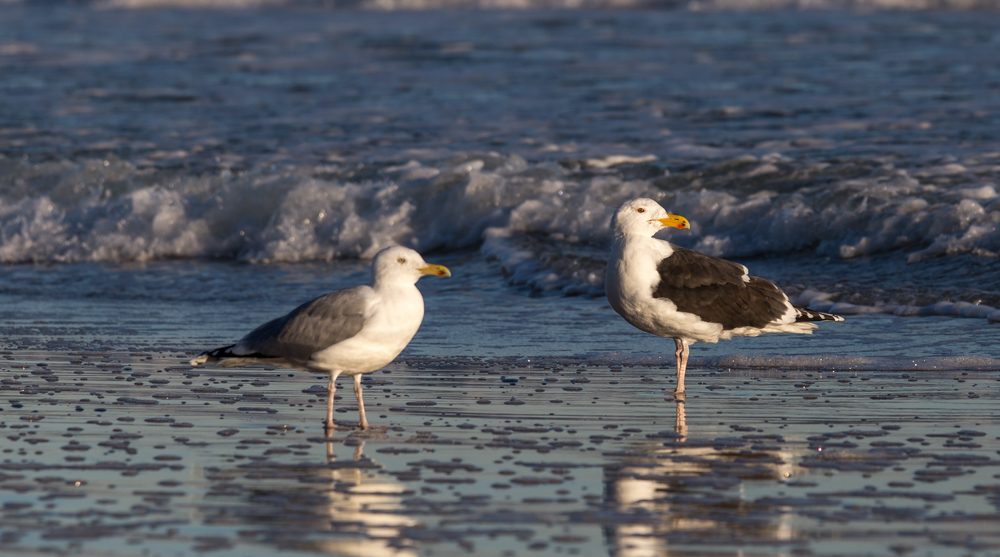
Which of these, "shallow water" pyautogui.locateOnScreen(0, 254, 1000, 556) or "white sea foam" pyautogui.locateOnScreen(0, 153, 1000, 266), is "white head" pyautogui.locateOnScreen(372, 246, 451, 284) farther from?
"white sea foam" pyautogui.locateOnScreen(0, 153, 1000, 266)

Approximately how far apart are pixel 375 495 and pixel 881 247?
8.17 m

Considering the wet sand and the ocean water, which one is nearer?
the wet sand

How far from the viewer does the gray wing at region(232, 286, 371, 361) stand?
6238mm

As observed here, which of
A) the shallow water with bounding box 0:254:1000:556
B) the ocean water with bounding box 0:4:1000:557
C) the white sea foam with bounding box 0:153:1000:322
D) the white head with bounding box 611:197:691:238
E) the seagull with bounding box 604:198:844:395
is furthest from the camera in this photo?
the white sea foam with bounding box 0:153:1000:322

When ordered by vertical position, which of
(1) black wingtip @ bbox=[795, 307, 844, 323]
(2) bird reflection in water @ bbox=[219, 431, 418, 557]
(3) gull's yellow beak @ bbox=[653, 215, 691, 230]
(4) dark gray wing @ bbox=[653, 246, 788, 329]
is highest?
(3) gull's yellow beak @ bbox=[653, 215, 691, 230]

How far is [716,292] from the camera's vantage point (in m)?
7.59

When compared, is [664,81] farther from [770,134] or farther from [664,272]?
A: [664,272]

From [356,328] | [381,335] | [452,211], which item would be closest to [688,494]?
[381,335]

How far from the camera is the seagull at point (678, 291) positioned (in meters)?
7.36

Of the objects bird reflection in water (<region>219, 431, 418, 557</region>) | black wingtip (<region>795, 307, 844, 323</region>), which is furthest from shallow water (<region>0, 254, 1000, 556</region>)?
black wingtip (<region>795, 307, 844, 323</region>)

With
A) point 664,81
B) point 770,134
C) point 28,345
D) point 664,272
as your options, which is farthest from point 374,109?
point 664,272

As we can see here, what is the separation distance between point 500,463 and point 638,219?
97.5 inches

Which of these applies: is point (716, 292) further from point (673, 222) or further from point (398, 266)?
point (398, 266)

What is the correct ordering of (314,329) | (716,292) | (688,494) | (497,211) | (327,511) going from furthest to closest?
(497,211)
(716,292)
(314,329)
(688,494)
(327,511)
